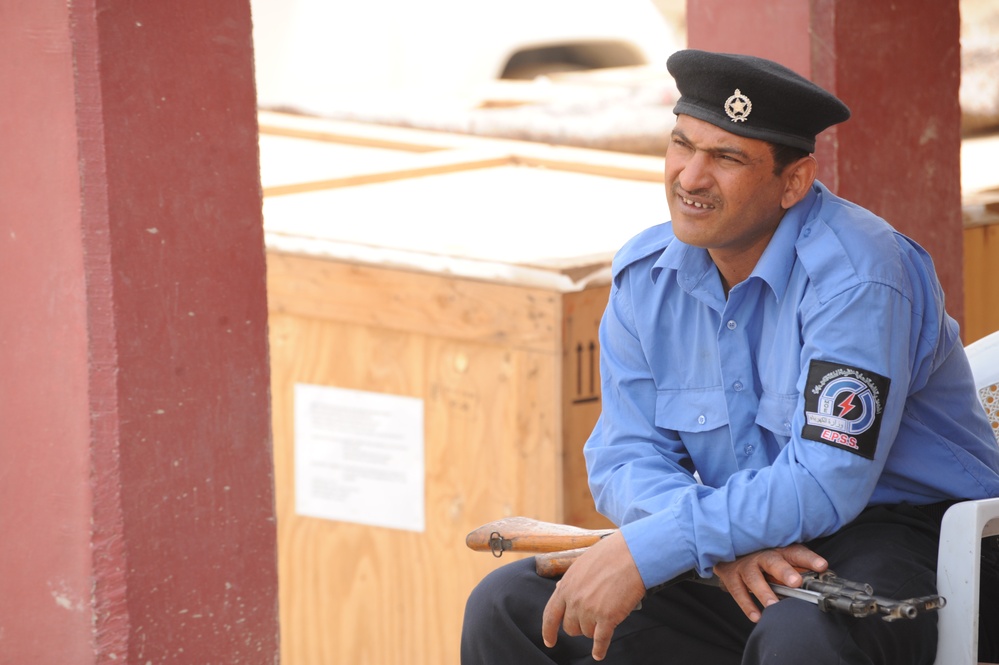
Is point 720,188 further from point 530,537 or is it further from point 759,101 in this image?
point 530,537

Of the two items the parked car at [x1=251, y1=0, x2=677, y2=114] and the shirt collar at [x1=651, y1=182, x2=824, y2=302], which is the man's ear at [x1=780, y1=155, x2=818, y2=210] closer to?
the shirt collar at [x1=651, y1=182, x2=824, y2=302]

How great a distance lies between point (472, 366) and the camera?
3.49 metres

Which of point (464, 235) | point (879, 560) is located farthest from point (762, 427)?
point (464, 235)

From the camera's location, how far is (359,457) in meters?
3.70

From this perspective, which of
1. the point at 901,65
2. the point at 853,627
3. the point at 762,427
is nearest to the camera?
the point at 853,627

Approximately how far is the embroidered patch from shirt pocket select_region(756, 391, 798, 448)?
0.35 feet

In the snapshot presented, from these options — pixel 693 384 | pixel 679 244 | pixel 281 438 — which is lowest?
pixel 281 438

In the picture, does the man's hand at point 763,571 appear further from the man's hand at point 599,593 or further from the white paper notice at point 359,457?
the white paper notice at point 359,457

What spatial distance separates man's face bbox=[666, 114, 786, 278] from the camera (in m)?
2.21

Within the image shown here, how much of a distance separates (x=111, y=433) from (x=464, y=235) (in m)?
1.75

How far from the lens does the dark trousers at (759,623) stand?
1956 millimetres

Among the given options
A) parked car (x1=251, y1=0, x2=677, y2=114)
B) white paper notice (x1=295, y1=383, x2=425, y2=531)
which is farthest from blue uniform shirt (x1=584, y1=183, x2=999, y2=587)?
parked car (x1=251, y1=0, x2=677, y2=114)

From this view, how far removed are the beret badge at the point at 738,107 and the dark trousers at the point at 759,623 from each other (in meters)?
0.62

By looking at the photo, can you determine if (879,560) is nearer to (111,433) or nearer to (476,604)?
(476,604)
